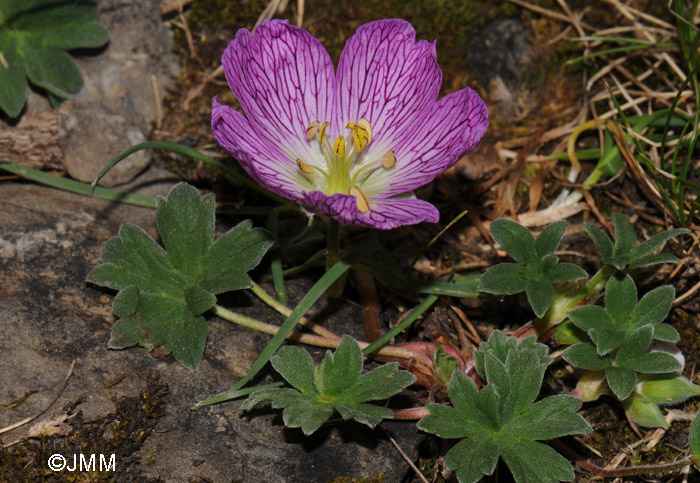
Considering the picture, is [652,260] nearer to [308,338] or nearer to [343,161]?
[343,161]

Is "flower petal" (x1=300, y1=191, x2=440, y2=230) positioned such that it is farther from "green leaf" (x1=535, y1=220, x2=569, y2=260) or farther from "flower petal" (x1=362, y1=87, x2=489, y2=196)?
"green leaf" (x1=535, y1=220, x2=569, y2=260)

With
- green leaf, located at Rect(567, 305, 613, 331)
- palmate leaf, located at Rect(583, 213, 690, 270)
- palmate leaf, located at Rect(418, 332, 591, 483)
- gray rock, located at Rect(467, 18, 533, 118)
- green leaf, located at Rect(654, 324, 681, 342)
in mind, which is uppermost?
gray rock, located at Rect(467, 18, 533, 118)

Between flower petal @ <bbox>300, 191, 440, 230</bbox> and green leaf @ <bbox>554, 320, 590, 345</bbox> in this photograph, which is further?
green leaf @ <bbox>554, 320, 590, 345</bbox>

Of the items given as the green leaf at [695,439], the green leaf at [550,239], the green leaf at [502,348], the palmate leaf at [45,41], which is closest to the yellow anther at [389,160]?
the green leaf at [550,239]

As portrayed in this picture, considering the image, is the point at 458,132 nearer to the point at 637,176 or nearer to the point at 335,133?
the point at 335,133

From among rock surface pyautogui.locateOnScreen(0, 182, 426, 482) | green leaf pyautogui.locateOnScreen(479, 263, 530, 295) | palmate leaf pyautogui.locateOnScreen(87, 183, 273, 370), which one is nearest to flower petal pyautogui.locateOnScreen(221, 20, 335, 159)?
palmate leaf pyautogui.locateOnScreen(87, 183, 273, 370)

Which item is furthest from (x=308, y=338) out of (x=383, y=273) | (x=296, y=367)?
(x=383, y=273)

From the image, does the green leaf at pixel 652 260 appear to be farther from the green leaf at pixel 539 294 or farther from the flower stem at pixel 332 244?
the flower stem at pixel 332 244
